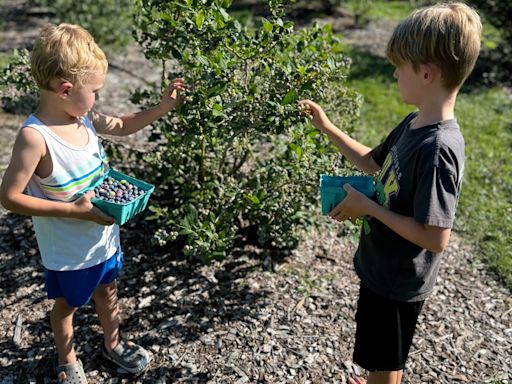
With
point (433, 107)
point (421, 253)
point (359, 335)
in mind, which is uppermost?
point (433, 107)

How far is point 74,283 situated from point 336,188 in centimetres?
122

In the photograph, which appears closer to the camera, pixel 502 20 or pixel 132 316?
pixel 132 316

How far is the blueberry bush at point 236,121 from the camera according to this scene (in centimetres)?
273

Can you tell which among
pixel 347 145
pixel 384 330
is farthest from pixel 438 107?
pixel 384 330

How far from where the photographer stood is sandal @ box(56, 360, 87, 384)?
2764mm

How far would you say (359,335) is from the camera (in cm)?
246

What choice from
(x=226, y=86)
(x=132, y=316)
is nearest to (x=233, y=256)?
(x=132, y=316)

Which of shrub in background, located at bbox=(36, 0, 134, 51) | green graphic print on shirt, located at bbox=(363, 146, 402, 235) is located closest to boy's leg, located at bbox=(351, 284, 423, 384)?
green graphic print on shirt, located at bbox=(363, 146, 402, 235)

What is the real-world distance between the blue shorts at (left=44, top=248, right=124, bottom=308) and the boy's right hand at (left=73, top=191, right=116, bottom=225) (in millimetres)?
311

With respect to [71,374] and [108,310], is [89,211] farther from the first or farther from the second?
[71,374]

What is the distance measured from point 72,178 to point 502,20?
7.07 metres

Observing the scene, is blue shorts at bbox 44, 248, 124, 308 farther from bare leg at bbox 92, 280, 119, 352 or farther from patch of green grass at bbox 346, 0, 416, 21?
patch of green grass at bbox 346, 0, 416, 21

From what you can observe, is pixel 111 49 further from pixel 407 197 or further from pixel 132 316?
pixel 407 197

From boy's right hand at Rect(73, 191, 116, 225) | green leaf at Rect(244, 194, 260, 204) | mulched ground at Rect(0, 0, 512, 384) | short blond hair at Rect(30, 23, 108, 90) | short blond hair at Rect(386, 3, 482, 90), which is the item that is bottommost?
mulched ground at Rect(0, 0, 512, 384)
